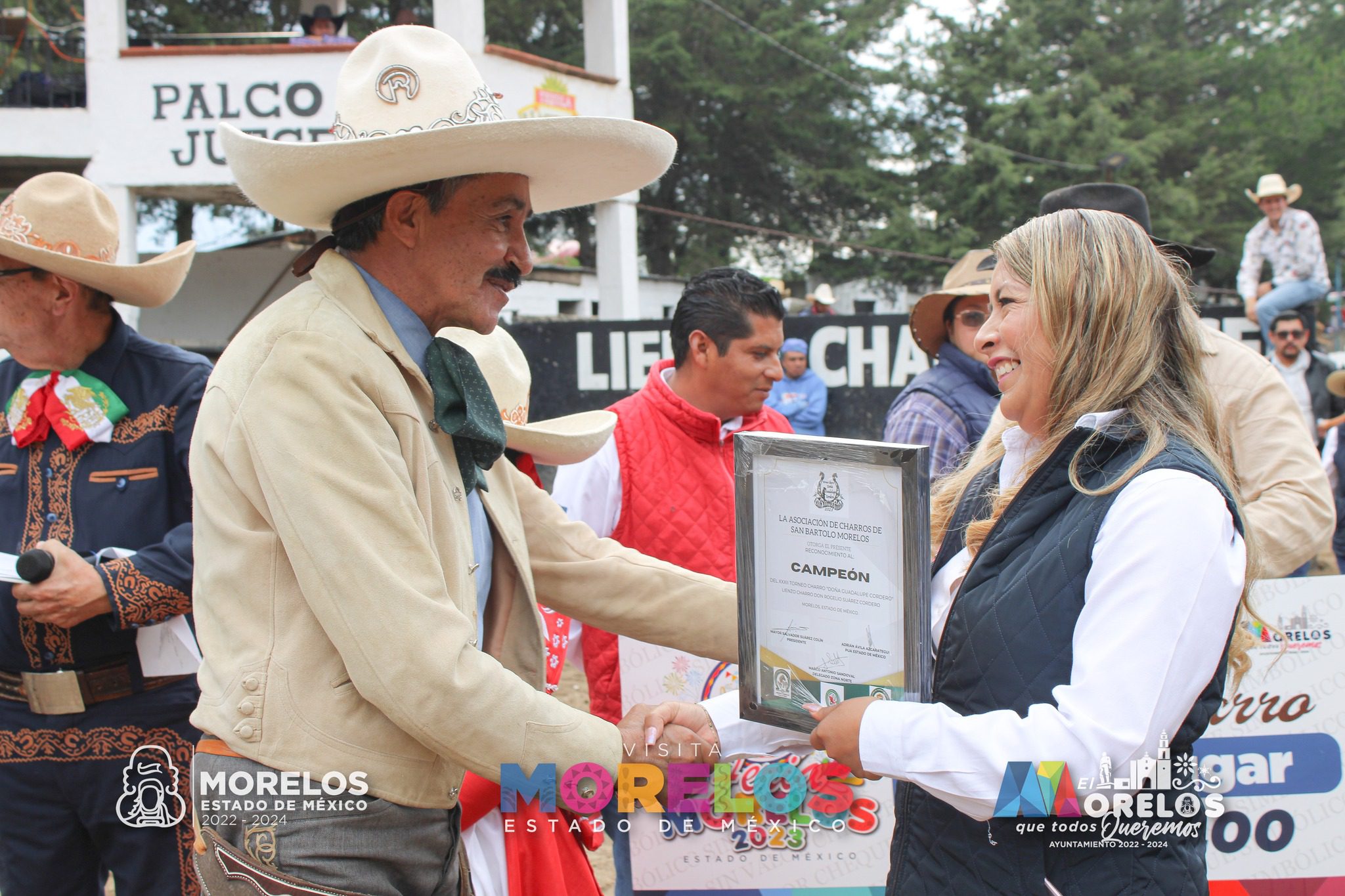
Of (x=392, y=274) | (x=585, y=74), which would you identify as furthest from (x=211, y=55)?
Result: (x=392, y=274)

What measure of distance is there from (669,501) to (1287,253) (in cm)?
1035

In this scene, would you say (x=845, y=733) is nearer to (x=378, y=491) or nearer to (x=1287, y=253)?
(x=378, y=491)

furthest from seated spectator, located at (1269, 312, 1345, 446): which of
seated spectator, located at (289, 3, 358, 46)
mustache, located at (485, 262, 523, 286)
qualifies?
seated spectator, located at (289, 3, 358, 46)

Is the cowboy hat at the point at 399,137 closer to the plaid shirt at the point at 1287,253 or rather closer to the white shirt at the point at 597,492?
the white shirt at the point at 597,492

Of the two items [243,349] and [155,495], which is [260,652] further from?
[155,495]

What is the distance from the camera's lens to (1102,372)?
175cm

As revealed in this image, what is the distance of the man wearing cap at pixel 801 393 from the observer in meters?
8.85

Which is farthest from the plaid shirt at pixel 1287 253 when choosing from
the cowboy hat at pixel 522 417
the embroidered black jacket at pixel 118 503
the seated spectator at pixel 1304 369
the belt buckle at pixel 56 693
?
the belt buckle at pixel 56 693

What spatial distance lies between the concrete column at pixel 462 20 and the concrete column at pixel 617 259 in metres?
2.34

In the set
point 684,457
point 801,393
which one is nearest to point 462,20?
point 801,393

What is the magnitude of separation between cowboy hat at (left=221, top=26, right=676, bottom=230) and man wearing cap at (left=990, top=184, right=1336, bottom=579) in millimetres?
2007

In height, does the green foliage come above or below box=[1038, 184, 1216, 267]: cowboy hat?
above

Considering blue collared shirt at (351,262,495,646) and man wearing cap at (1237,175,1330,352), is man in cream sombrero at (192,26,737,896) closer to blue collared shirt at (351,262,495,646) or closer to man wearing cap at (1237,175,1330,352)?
blue collared shirt at (351,262,495,646)

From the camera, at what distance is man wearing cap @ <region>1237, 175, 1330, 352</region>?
10.6 meters
